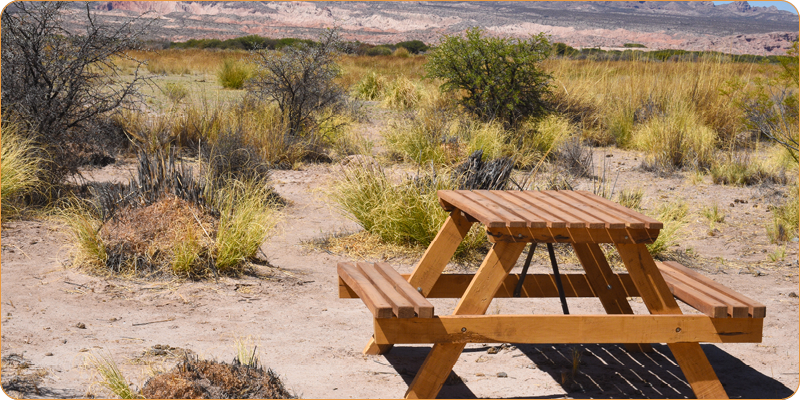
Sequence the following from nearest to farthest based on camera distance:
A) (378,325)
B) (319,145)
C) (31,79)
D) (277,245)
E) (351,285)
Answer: (378,325) → (351,285) → (277,245) → (31,79) → (319,145)

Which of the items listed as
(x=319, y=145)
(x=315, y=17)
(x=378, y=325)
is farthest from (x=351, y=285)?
(x=315, y=17)

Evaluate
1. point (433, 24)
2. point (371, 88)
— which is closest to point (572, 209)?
point (371, 88)

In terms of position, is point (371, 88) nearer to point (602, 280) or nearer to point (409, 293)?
point (602, 280)

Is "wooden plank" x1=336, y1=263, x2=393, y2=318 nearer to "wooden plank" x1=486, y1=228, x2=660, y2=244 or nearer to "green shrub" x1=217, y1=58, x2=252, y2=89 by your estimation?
"wooden plank" x1=486, y1=228, x2=660, y2=244

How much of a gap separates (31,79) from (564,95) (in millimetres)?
8125

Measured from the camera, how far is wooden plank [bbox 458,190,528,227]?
9.84 ft

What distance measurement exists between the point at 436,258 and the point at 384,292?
2.14ft

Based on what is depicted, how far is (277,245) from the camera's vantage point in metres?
5.87

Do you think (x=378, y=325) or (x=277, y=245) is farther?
(x=277, y=245)

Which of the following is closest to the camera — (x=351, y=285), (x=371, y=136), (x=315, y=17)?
(x=351, y=285)

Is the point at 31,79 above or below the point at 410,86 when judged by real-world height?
above

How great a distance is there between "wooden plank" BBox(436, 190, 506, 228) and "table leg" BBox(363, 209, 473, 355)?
0.35 feet

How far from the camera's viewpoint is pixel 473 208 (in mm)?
3303

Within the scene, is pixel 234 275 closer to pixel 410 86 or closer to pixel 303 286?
pixel 303 286
